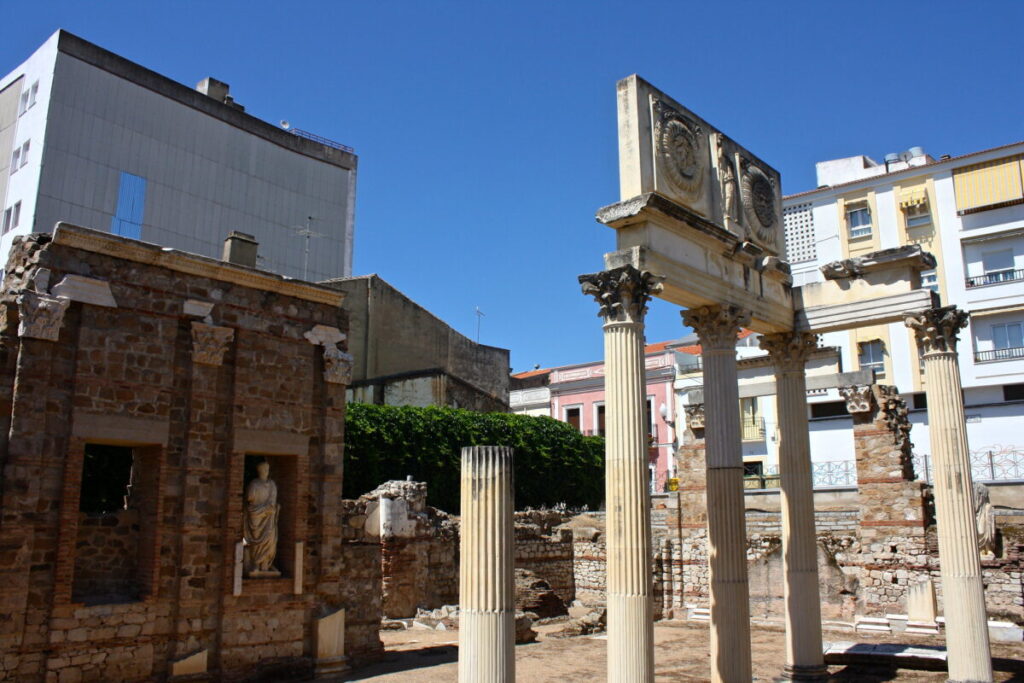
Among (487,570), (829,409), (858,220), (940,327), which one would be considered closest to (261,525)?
(487,570)

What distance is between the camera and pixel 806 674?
11.7 meters

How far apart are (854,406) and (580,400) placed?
2272 centimetres

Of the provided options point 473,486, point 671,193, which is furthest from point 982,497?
point 473,486

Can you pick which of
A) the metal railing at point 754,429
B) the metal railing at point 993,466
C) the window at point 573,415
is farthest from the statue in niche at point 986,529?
the window at point 573,415

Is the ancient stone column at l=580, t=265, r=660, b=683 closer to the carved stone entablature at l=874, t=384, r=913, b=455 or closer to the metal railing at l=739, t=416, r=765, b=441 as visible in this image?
the carved stone entablature at l=874, t=384, r=913, b=455

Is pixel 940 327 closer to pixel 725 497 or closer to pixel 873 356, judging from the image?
pixel 725 497

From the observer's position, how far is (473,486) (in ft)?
27.4

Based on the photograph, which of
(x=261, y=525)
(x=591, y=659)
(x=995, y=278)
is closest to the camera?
(x=261, y=525)

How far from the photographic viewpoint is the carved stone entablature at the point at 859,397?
19703mm

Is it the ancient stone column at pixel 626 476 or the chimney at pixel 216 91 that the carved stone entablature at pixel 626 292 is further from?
the chimney at pixel 216 91

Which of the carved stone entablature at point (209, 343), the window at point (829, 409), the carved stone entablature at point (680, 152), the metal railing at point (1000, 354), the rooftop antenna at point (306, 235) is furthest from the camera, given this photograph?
the rooftop antenna at point (306, 235)

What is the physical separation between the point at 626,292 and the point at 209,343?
309 inches

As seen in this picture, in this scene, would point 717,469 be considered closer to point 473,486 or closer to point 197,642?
point 473,486

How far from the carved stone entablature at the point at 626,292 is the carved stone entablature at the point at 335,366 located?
772 cm
